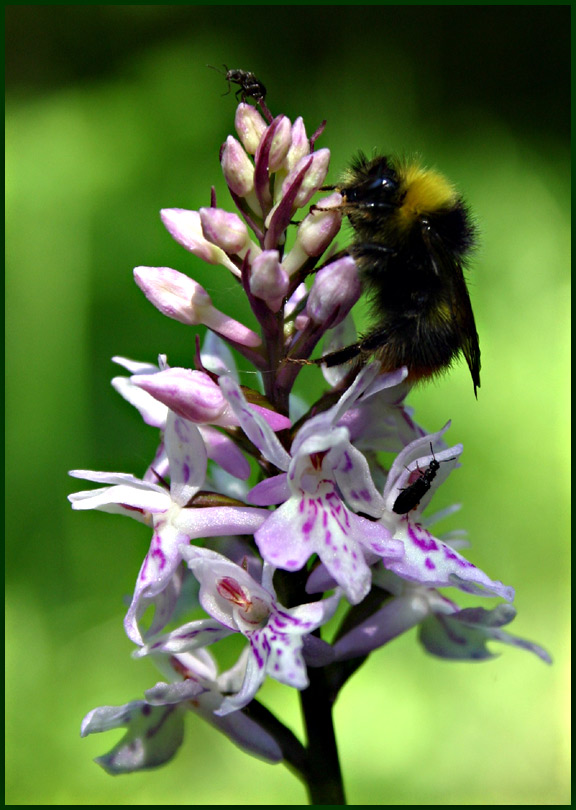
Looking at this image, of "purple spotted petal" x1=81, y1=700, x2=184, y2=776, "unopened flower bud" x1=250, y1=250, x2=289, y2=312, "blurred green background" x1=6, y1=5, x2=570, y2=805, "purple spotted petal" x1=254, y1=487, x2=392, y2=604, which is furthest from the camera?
"blurred green background" x1=6, y1=5, x2=570, y2=805

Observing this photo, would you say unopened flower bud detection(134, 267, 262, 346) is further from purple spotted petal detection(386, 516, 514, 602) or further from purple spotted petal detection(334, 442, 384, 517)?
purple spotted petal detection(386, 516, 514, 602)

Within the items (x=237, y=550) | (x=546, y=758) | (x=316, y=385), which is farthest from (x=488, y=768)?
(x=237, y=550)

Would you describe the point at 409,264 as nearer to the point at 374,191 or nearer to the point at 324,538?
the point at 374,191

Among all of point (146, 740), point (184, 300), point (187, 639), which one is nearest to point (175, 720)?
point (146, 740)

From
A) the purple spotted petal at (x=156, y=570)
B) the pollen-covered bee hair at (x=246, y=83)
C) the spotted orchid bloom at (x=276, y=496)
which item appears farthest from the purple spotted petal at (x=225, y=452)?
the pollen-covered bee hair at (x=246, y=83)

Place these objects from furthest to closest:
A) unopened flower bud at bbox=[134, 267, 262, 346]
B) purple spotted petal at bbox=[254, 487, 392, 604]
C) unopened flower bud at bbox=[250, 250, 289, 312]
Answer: unopened flower bud at bbox=[134, 267, 262, 346]
unopened flower bud at bbox=[250, 250, 289, 312]
purple spotted petal at bbox=[254, 487, 392, 604]

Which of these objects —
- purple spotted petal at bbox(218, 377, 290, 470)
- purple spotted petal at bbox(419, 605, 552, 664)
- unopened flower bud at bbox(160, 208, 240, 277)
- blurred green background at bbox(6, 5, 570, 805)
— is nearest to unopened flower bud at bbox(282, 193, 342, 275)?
unopened flower bud at bbox(160, 208, 240, 277)
